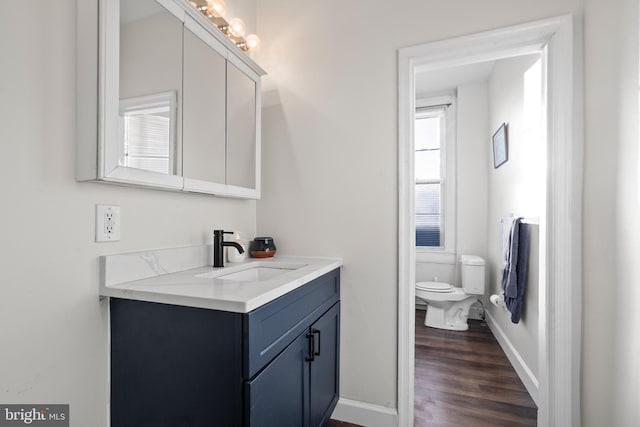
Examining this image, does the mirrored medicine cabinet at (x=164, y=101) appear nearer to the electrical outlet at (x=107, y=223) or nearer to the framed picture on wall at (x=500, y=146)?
the electrical outlet at (x=107, y=223)

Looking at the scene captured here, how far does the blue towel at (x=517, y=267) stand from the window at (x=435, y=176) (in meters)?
1.35

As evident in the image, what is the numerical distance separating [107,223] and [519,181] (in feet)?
8.24

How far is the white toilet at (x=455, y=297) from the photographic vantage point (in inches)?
118

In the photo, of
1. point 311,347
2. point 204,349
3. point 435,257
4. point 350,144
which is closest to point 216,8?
point 350,144

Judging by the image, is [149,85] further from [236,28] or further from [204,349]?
[204,349]

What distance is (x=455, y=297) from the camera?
2982mm

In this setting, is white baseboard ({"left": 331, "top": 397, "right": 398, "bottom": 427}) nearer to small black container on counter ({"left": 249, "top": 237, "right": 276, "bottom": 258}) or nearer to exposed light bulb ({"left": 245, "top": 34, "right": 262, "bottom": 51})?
small black container on counter ({"left": 249, "top": 237, "right": 276, "bottom": 258})

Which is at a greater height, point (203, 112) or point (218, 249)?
point (203, 112)

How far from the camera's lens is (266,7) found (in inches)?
76.5

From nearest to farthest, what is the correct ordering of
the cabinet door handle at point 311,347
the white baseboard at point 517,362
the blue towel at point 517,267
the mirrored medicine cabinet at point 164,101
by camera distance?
1. the mirrored medicine cabinet at point 164,101
2. the cabinet door handle at point 311,347
3. the white baseboard at point 517,362
4. the blue towel at point 517,267

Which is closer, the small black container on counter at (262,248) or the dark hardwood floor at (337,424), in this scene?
the dark hardwood floor at (337,424)

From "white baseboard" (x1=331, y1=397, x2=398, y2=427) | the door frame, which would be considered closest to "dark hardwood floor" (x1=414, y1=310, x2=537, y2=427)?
"white baseboard" (x1=331, y1=397, x2=398, y2=427)

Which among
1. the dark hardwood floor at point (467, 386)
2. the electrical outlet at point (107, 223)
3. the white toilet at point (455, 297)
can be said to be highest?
the electrical outlet at point (107, 223)

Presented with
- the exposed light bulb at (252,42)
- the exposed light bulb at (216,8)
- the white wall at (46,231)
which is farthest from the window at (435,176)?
the white wall at (46,231)
